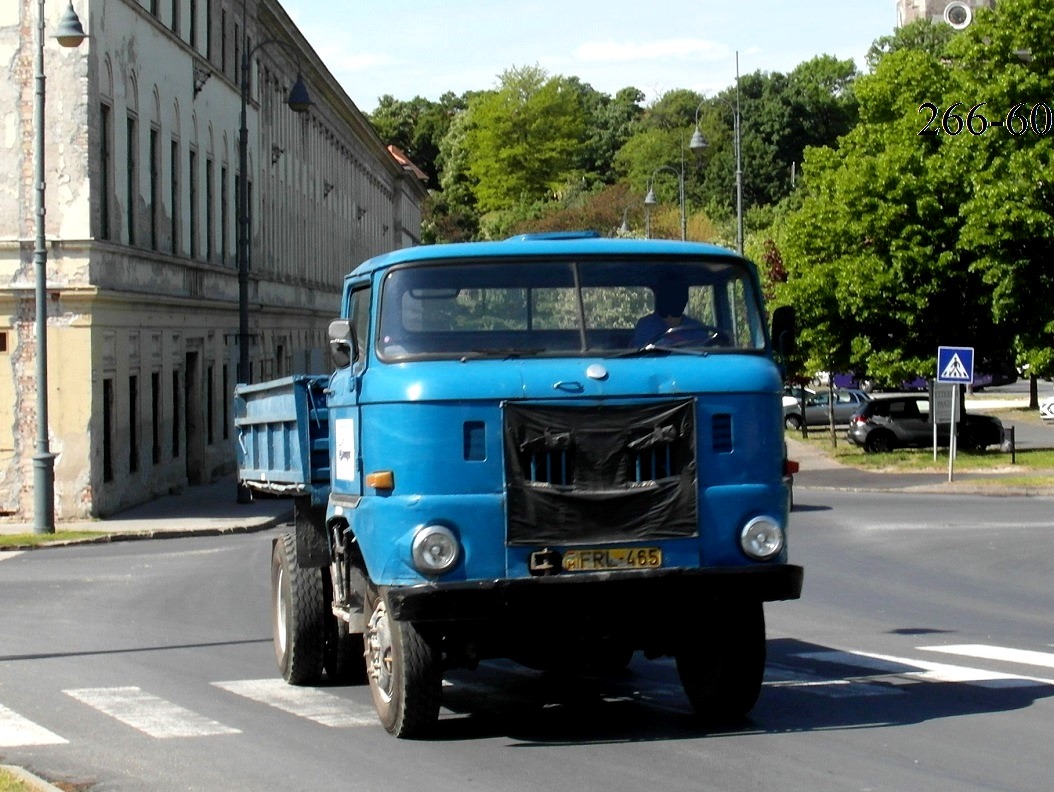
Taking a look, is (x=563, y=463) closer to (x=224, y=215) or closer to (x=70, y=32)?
(x=70, y=32)

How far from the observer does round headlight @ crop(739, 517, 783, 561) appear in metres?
9.55

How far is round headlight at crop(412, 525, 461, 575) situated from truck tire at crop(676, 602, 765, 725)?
163 cm

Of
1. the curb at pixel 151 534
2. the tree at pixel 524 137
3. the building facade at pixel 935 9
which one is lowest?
the curb at pixel 151 534

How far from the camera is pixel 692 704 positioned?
10414 mm

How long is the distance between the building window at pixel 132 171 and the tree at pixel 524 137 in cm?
11265

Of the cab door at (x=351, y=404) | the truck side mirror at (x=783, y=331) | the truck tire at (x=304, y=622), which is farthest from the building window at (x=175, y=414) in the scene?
the truck side mirror at (x=783, y=331)

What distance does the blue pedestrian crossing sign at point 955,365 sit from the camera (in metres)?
37.6

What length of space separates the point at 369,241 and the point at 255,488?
83.2 metres

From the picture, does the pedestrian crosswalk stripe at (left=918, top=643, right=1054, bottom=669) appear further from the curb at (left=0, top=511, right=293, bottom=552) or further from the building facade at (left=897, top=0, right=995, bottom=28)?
the building facade at (left=897, top=0, right=995, bottom=28)

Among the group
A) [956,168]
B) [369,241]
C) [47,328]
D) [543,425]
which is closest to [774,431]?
[543,425]

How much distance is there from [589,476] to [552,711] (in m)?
2.03

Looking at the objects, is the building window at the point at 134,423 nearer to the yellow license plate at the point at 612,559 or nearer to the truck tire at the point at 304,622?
the truck tire at the point at 304,622

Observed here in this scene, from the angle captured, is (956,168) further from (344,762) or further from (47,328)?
(344,762)

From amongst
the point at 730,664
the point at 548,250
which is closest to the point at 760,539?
the point at 730,664
